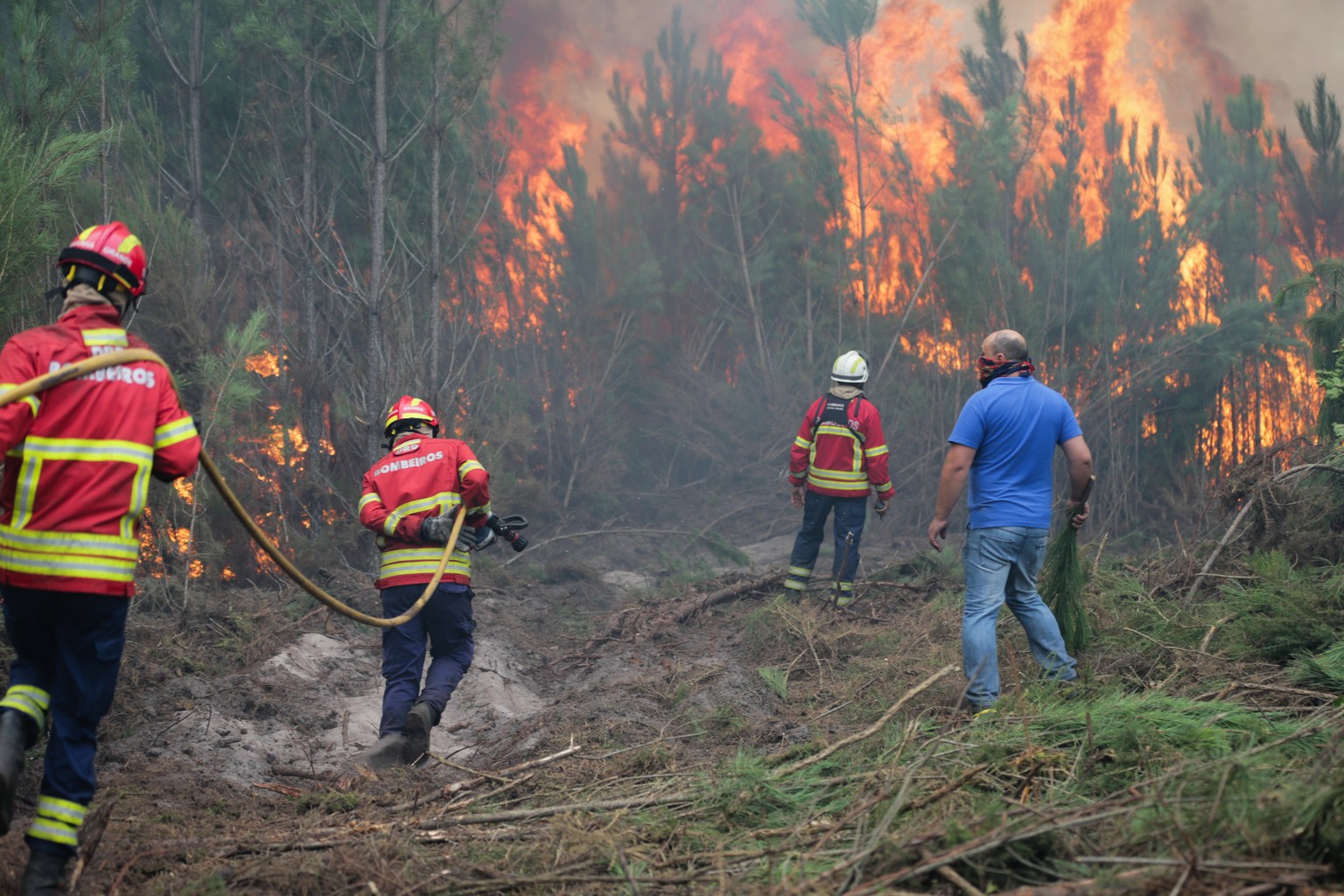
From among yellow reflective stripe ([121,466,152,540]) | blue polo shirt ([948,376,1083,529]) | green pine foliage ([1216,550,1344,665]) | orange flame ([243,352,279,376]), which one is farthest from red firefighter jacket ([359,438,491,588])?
orange flame ([243,352,279,376])

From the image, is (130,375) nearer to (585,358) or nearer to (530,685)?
(530,685)

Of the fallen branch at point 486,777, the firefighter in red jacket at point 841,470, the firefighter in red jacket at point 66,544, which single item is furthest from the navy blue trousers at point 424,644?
the firefighter in red jacket at point 841,470

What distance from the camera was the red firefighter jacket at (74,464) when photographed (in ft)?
9.84

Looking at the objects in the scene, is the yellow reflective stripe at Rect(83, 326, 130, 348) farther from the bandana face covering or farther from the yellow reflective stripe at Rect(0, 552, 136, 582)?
the bandana face covering

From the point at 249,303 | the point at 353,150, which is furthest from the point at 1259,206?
the point at 249,303

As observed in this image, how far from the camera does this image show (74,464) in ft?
9.99

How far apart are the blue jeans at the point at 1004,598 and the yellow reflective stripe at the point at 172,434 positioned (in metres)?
3.31

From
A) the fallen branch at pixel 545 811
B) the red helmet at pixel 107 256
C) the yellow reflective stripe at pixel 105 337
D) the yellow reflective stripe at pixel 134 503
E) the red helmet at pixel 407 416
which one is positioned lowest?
the fallen branch at pixel 545 811

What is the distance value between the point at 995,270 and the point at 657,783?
29.7 feet

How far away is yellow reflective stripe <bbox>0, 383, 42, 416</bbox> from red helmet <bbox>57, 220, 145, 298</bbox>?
0.44m

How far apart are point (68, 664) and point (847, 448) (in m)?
5.78

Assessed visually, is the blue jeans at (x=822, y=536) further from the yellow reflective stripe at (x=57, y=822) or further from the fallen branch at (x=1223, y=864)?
the yellow reflective stripe at (x=57, y=822)

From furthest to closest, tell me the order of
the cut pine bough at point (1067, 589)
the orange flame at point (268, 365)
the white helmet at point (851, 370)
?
the orange flame at point (268, 365)
the white helmet at point (851, 370)
the cut pine bough at point (1067, 589)

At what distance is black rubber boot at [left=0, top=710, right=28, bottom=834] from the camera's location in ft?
9.25
